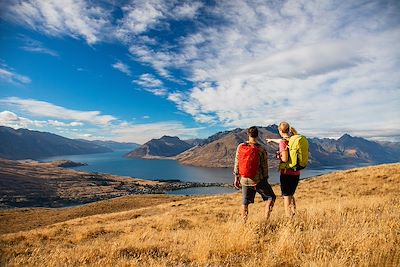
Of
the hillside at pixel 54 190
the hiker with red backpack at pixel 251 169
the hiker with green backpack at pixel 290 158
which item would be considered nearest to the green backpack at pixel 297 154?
the hiker with green backpack at pixel 290 158

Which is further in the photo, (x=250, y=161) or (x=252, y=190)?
(x=252, y=190)

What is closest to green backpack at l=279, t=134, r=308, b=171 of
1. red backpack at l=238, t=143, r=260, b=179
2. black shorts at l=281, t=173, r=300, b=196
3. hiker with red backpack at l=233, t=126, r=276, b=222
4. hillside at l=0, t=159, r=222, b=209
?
black shorts at l=281, t=173, r=300, b=196

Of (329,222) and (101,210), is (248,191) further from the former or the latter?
(101,210)

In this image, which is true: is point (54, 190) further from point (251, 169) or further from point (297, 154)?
point (297, 154)

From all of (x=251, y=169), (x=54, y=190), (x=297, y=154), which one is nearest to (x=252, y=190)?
(x=251, y=169)

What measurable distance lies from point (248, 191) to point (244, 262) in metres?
3.55

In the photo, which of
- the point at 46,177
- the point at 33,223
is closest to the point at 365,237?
the point at 33,223

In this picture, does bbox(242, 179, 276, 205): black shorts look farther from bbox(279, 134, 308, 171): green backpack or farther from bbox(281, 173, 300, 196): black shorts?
bbox(279, 134, 308, 171): green backpack

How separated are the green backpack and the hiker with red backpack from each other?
678 millimetres

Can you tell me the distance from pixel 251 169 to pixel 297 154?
1463mm

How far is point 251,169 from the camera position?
926 centimetres

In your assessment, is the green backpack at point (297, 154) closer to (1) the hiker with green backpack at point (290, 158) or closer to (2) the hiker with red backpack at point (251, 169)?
(1) the hiker with green backpack at point (290, 158)

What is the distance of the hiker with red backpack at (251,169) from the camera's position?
9289 millimetres

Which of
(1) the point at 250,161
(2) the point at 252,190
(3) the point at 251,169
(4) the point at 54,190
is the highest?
(1) the point at 250,161
